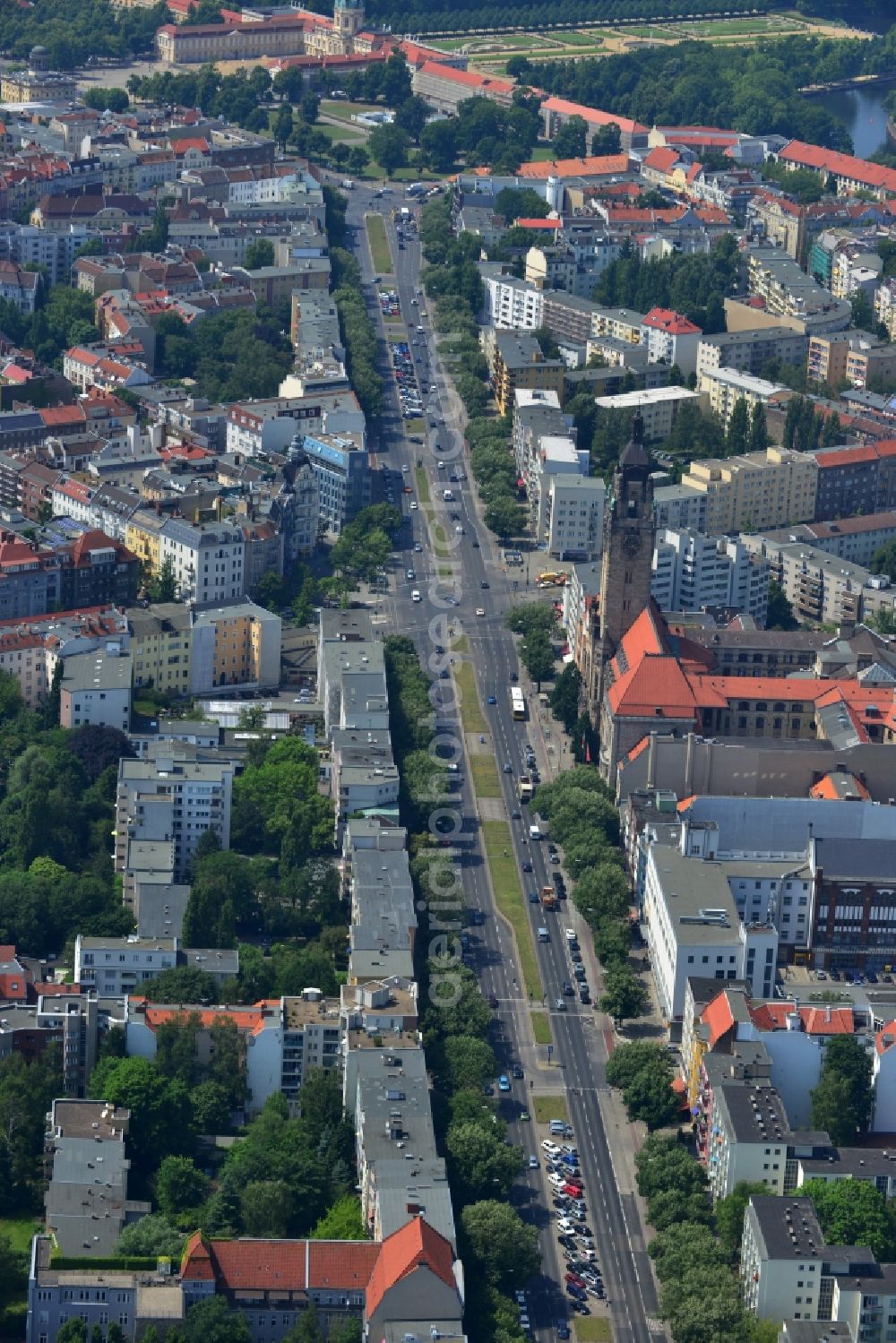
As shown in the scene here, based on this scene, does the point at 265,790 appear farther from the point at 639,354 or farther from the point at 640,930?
the point at 639,354

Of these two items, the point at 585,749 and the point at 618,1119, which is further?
the point at 585,749

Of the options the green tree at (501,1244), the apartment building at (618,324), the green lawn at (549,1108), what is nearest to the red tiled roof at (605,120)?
the apartment building at (618,324)

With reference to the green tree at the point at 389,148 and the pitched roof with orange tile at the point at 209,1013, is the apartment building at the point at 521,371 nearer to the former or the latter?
the green tree at the point at 389,148

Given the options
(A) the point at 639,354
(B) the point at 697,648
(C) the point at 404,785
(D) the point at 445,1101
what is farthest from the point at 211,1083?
(A) the point at 639,354

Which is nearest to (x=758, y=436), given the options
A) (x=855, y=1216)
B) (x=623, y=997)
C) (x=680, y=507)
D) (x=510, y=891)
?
(x=680, y=507)

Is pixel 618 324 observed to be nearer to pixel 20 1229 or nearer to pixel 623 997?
pixel 623 997
